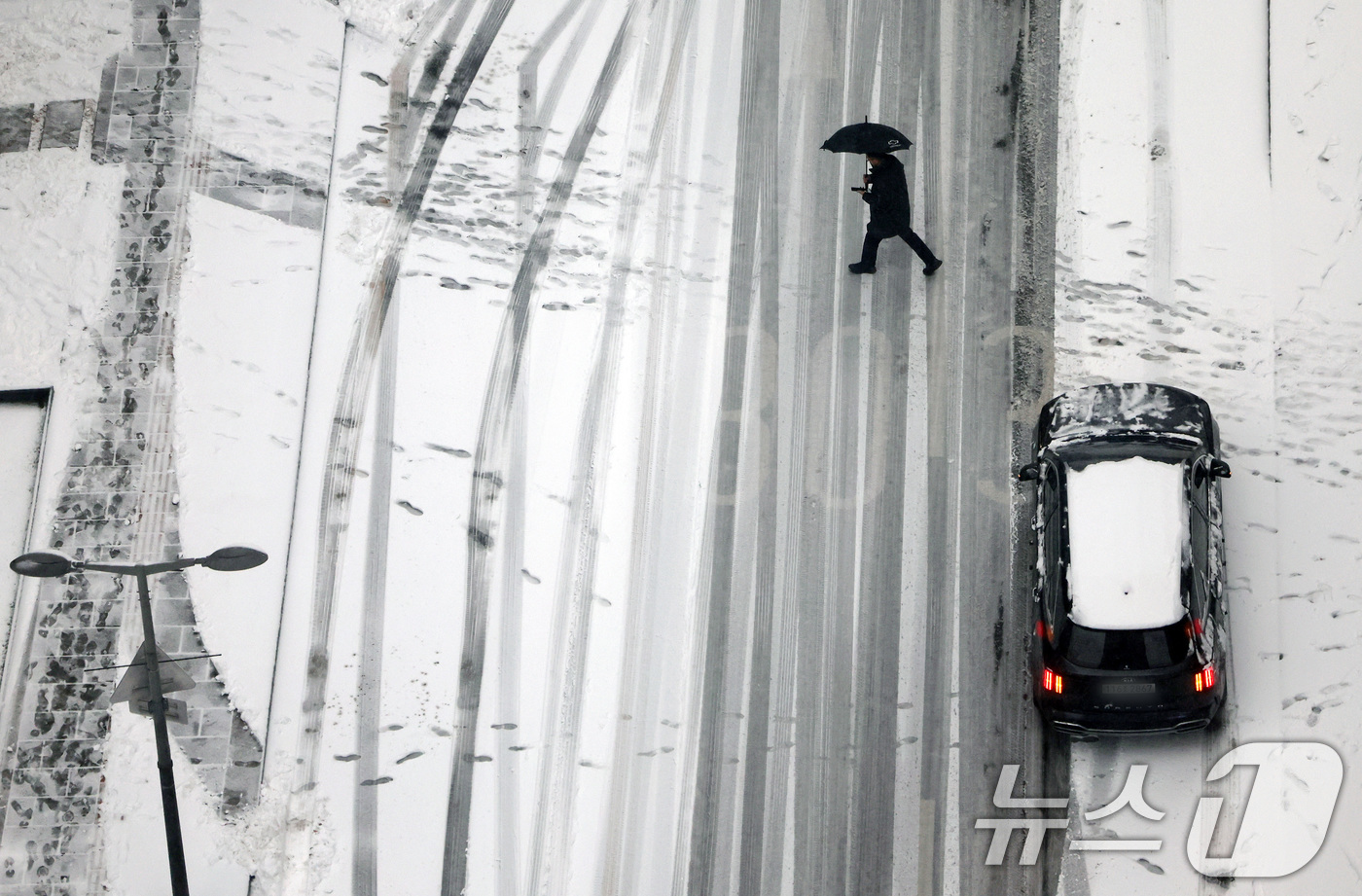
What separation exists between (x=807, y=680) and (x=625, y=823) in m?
1.86

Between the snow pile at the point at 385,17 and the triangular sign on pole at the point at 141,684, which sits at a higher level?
the snow pile at the point at 385,17

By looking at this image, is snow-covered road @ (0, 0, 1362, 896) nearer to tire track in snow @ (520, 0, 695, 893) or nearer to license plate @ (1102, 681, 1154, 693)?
tire track in snow @ (520, 0, 695, 893)

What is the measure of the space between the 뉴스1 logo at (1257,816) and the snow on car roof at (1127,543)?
4.87 ft

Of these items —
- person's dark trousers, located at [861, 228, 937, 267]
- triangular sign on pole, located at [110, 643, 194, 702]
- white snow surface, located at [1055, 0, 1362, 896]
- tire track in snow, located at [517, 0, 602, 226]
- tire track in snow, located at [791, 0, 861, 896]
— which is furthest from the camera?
→ tire track in snow, located at [517, 0, 602, 226]

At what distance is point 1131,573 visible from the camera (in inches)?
356

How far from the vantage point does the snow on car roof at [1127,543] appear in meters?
8.96

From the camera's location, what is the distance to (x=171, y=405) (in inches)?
462

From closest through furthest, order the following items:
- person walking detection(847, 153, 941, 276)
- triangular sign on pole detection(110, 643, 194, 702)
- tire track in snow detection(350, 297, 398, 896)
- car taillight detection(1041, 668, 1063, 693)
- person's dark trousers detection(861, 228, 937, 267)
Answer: triangular sign on pole detection(110, 643, 194, 702) → car taillight detection(1041, 668, 1063, 693) → tire track in snow detection(350, 297, 398, 896) → person walking detection(847, 153, 941, 276) → person's dark trousers detection(861, 228, 937, 267)

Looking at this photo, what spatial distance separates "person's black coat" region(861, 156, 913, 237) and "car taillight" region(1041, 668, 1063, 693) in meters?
4.11

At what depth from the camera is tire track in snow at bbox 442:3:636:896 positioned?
33.4 feet

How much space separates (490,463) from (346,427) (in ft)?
4.60

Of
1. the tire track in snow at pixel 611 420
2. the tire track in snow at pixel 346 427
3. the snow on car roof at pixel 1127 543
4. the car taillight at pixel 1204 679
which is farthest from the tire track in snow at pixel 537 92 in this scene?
the car taillight at pixel 1204 679

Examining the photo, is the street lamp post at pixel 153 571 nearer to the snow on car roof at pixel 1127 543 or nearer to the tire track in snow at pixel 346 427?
the tire track in snow at pixel 346 427

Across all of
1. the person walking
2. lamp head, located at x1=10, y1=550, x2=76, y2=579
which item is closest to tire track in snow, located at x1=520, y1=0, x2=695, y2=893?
the person walking
